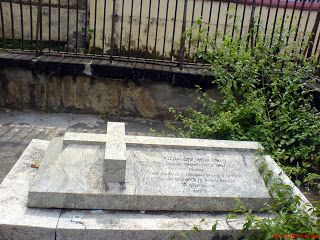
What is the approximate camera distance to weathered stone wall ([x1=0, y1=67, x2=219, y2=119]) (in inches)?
186

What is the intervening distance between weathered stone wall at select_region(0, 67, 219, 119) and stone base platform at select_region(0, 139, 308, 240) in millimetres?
2198

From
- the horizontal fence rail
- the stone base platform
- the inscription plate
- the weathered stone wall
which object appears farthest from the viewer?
the horizontal fence rail

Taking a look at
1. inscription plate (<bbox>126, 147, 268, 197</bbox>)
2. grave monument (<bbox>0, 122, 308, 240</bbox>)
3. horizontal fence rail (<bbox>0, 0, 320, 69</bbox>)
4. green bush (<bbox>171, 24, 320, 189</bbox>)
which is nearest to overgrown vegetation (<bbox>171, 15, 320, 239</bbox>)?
green bush (<bbox>171, 24, 320, 189</bbox>)

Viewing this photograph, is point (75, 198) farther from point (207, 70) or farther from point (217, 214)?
point (207, 70)

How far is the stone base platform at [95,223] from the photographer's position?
94.0 inches

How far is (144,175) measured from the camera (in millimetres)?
2703

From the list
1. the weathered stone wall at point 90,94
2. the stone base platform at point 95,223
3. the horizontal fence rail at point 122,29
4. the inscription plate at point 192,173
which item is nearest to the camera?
the stone base platform at point 95,223

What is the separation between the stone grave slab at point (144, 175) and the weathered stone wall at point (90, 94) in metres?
1.78

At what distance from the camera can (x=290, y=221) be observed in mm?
2525

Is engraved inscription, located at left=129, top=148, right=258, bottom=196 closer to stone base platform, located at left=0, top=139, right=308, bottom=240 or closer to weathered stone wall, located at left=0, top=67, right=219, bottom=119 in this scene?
stone base platform, located at left=0, top=139, right=308, bottom=240

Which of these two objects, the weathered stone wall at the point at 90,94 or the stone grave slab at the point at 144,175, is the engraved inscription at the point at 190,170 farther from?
the weathered stone wall at the point at 90,94

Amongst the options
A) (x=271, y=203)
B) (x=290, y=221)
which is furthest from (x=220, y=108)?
(x=290, y=221)

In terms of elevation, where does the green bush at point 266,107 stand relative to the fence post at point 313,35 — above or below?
below

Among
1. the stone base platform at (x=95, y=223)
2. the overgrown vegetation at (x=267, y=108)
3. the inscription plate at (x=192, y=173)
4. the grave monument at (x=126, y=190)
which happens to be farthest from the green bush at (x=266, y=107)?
the stone base platform at (x=95, y=223)
